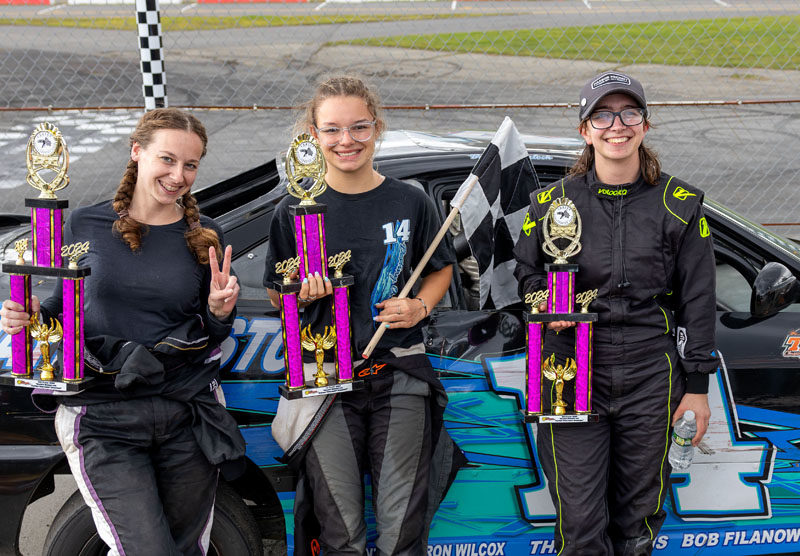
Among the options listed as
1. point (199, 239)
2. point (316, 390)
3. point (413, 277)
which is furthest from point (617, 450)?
point (199, 239)

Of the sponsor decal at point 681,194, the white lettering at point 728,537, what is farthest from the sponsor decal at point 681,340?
the white lettering at point 728,537

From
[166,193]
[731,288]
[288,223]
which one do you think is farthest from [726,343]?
[166,193]

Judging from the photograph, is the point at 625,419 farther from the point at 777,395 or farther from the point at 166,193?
the point at 166,193

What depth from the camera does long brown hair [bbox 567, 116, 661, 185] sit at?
2.72m

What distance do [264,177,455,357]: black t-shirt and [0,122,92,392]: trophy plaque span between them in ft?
1.87

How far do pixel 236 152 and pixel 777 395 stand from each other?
765 centimetres

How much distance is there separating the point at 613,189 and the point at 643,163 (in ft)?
0.42

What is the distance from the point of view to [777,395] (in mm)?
3092

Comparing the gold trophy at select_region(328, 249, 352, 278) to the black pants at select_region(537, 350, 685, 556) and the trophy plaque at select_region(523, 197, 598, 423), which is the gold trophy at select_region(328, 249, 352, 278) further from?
the black pants at select_region(537, 350, 685, 556)

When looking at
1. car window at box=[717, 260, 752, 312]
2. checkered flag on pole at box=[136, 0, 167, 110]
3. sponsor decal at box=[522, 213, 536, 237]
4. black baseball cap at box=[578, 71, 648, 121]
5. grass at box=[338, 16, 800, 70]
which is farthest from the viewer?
grass at box=[338, 16, 800, 70]

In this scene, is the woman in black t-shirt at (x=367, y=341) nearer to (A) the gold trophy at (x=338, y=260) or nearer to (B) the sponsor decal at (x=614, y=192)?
(A) the gold trophy at (x=338, y=260)

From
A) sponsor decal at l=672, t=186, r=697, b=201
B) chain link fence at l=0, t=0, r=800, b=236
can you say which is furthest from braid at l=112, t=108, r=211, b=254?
chain link fence at l=0, t=0, r=800, b=236

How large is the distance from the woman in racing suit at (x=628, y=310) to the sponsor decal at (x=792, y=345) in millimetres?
533

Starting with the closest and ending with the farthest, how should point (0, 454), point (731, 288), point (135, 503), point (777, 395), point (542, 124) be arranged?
point (135, 503) < point (0, 454) < point (777, 395) < point (731, 288) < point (542, 124)
